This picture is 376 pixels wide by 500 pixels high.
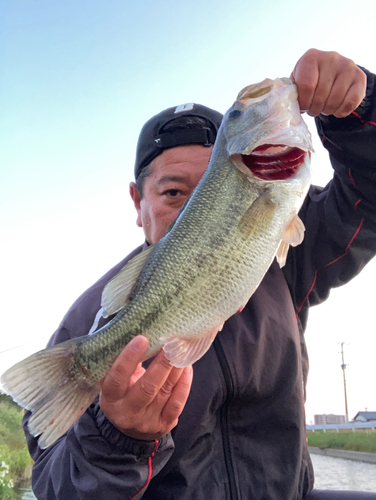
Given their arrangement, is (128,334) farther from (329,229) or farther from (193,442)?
(329,229)

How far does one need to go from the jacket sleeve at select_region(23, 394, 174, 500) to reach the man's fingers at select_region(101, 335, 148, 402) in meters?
0.34

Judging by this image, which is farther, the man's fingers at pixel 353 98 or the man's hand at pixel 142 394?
the man's fingers at pixel 353 98

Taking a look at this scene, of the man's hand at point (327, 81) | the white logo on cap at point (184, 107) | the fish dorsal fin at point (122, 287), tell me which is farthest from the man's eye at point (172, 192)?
the man's hand at point (327, 81)

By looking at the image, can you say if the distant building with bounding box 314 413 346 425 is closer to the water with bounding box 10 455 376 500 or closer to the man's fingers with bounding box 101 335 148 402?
the water with bounding box 10 455 376 500

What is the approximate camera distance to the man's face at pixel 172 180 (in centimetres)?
309

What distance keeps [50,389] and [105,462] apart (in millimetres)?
529

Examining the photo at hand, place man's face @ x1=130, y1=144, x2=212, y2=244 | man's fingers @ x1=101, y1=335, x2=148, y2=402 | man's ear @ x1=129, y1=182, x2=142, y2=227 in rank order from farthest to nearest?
man's ear @ x1=129, y1=182, x2=142, y2=227
man's face @ x1=130, y1=144, x2=212, y2=244
man's fingers @ x1=101, y1=335, x2=148, y2=402

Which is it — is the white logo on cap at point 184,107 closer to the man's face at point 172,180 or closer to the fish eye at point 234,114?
the man's face at point 172,180

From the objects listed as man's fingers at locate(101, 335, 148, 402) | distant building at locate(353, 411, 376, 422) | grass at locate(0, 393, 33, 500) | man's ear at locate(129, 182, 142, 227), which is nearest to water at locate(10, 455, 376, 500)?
grass at locate(0, 393, 33, 500)

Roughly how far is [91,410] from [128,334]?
0.66 metres

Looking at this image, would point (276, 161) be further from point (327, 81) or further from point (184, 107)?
point (184, 107)

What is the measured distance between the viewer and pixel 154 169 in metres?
3.25

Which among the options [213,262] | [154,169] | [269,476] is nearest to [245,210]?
[213,262]

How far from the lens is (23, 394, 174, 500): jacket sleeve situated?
2.03 meters
